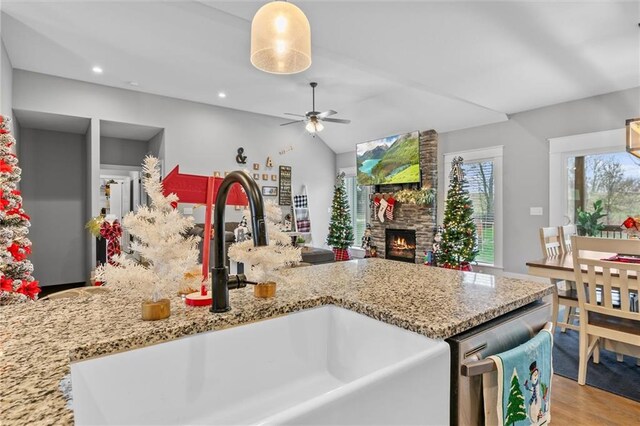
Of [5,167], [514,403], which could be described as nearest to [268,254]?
[514,403]

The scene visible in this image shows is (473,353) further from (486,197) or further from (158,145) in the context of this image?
(158,145)

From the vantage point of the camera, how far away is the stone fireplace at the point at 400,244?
255 inches

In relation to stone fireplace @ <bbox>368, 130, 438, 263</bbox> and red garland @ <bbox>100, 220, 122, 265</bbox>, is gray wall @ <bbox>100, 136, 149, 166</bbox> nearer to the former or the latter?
red garland @ <bbox>100, 220, 122, 265</bbox>

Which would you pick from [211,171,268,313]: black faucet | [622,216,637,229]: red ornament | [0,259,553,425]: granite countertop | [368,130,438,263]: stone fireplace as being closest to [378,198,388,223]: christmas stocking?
[368,130,438,263]: stone fireplace

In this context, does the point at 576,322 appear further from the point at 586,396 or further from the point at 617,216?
the point at 617,216

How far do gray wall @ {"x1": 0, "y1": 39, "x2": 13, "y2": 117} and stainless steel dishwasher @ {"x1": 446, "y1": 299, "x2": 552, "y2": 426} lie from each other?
5159 mm

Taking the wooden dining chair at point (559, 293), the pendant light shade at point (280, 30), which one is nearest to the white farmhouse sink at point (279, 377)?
the pendant light shade at point (280, 30)

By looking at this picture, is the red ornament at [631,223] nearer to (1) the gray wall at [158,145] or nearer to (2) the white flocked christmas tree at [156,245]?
(2) the white flocked christmas tree at [156,245]

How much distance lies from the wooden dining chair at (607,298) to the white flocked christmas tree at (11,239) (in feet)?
11.5

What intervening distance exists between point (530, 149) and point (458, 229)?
159 cm

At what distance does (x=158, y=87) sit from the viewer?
552 centimetres

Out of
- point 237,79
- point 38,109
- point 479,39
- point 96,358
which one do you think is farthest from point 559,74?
point 38,109

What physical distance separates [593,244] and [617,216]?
2951 mm

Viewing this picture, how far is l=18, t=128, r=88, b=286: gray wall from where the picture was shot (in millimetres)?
5781
